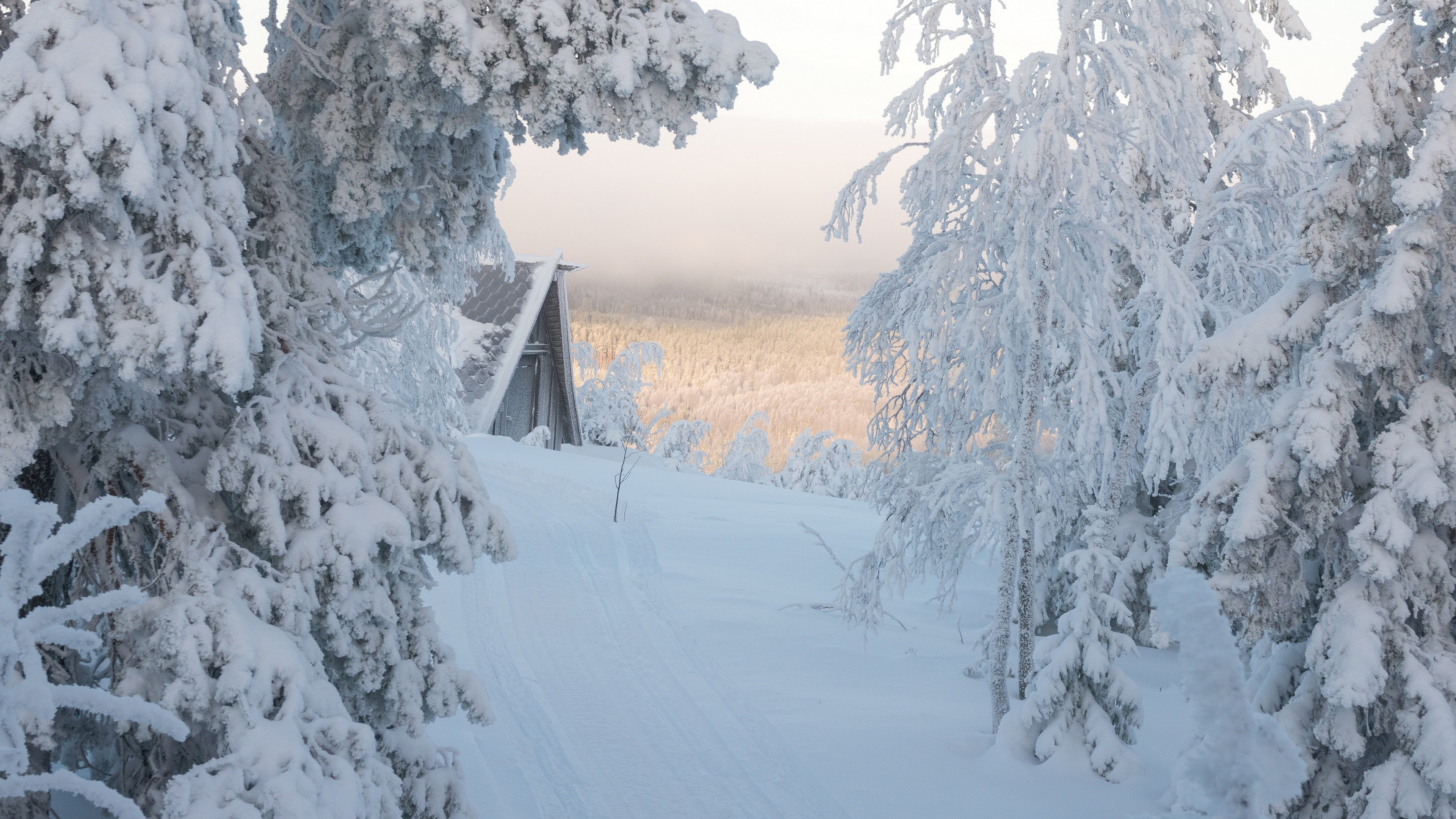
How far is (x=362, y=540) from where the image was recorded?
12.2 ft

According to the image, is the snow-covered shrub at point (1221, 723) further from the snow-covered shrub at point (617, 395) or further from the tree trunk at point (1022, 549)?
the snow-covered shrub at point (617, 395)

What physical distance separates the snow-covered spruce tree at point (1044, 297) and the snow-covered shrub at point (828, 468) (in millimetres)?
23531

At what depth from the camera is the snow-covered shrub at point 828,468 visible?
111 feet

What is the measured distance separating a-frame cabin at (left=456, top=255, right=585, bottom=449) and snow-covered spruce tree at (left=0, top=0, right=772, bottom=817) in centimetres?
1616

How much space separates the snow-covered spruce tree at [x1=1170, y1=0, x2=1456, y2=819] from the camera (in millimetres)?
4941

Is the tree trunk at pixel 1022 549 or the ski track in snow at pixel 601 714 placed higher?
the tree trunk at pixel 1022 549

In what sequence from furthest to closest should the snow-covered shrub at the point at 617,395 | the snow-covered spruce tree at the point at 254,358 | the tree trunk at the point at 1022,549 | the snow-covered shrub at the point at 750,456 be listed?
the snow-covered shrub at the point at 750,456, the snow-covered shrub at the point at 617,395, the tree trunk at the point at 1022,549, the snow-covered spruce tree at the point at 254,358

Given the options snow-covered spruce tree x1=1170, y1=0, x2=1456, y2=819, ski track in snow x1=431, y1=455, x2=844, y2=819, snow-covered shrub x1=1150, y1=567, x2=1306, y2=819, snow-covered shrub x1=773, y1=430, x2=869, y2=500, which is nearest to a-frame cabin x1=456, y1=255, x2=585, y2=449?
snow-covered shrub x1=773, y1=430, x2=869, y2=500

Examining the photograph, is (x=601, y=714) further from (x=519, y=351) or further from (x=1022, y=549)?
(x=519, y=351)

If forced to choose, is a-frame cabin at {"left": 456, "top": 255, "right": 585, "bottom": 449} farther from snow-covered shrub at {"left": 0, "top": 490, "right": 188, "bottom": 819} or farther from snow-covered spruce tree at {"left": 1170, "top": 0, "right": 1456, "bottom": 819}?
snow-covered shrub at {"left": 0, "top": 490, "right": 188, "bottom": 819}

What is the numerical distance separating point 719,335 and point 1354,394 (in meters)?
92.4

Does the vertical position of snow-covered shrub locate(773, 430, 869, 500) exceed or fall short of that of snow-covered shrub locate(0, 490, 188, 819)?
it falls short

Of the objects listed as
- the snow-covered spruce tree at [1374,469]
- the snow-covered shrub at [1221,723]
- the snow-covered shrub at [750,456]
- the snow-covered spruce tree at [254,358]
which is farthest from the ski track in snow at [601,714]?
the snow-covered shrub at [750,456]

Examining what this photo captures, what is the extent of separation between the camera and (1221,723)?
206 centimetres
